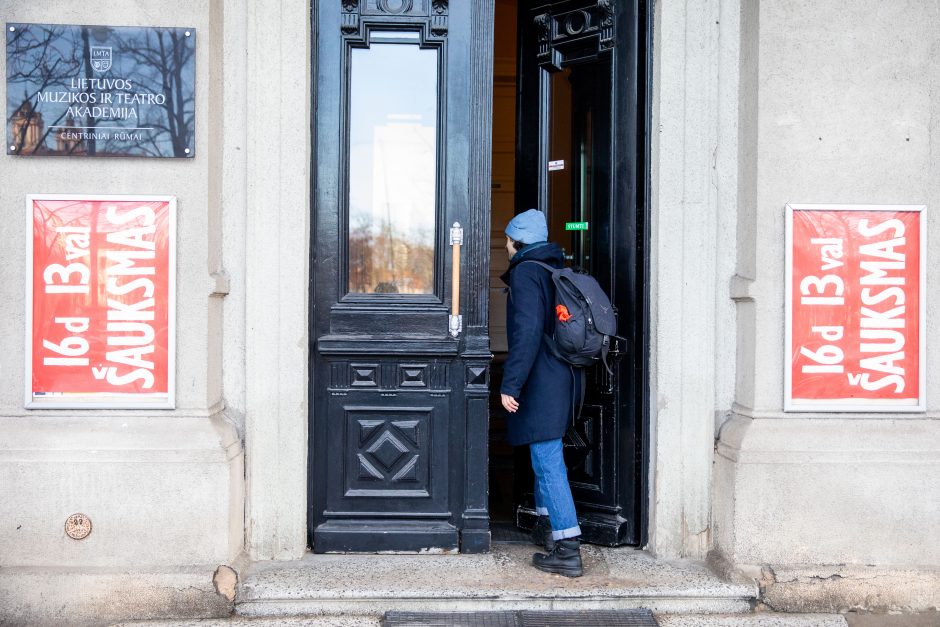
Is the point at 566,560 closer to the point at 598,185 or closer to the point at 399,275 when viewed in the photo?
the point at 399,275

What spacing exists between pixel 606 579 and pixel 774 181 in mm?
2182

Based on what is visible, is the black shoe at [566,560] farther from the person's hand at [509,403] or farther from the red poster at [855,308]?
the red poster at [855,308]

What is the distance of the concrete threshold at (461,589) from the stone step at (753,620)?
0.05m

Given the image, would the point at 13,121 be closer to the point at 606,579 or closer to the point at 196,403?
the point at 196,403

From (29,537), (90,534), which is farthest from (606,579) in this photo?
(29,537)

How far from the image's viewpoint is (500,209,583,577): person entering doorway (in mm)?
4215

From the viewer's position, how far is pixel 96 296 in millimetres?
4047

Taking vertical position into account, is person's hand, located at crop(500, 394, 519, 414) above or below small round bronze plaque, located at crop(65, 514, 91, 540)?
above

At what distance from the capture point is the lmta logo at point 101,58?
4.06m

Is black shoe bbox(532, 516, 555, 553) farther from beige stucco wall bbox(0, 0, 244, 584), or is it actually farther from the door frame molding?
beige stucco wall bbox(0, 0, 244, 584)

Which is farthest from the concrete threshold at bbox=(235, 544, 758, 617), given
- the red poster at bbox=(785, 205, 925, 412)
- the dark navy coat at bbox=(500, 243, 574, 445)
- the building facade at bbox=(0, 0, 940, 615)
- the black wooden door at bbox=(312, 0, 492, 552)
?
the red poster at bbox=(785, 205, 925, 412)

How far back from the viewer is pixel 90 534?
4.00 meters

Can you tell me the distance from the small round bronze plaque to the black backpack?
2.43 m

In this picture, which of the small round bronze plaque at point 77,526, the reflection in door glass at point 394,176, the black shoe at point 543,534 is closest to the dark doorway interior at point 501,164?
the black shoe at point 543,534
